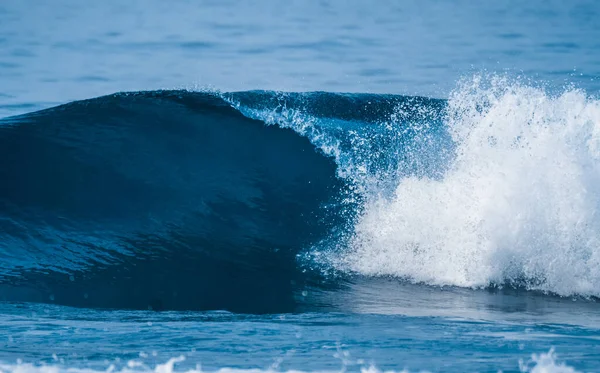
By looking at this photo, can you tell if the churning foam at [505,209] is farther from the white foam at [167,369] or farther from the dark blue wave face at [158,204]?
the white foam at [167,369]

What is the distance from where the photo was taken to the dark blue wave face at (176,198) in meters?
7.65

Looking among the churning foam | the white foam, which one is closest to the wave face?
the churning foam

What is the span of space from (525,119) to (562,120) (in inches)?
13.2

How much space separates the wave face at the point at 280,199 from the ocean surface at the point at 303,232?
0.02 m

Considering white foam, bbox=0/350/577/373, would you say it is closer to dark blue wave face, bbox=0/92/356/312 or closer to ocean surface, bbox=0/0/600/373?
ocean surface, bbox=0/0/600/373

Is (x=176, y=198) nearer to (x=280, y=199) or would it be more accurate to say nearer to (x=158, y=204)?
(x=158, y=204)

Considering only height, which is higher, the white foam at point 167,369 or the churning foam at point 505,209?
the churning foam at point 505,209

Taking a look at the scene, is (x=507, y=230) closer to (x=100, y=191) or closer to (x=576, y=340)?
(x=576, y=340)

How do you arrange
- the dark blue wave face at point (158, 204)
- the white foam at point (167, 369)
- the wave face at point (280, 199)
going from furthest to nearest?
the wave face at point (280, 199)
the dark blue wave face at point (158, 204)
the white foam at point (167, 369)

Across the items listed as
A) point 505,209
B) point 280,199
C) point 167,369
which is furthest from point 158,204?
point 167,369

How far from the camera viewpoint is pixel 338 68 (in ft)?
81.6

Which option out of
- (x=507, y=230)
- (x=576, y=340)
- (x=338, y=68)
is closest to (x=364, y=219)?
(x=507, y=230)

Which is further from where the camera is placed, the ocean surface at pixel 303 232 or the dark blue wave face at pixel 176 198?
the dark blue wave face at pixel 176 198

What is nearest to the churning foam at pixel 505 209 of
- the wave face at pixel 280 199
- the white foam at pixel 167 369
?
the wave face at pixel 280 199
